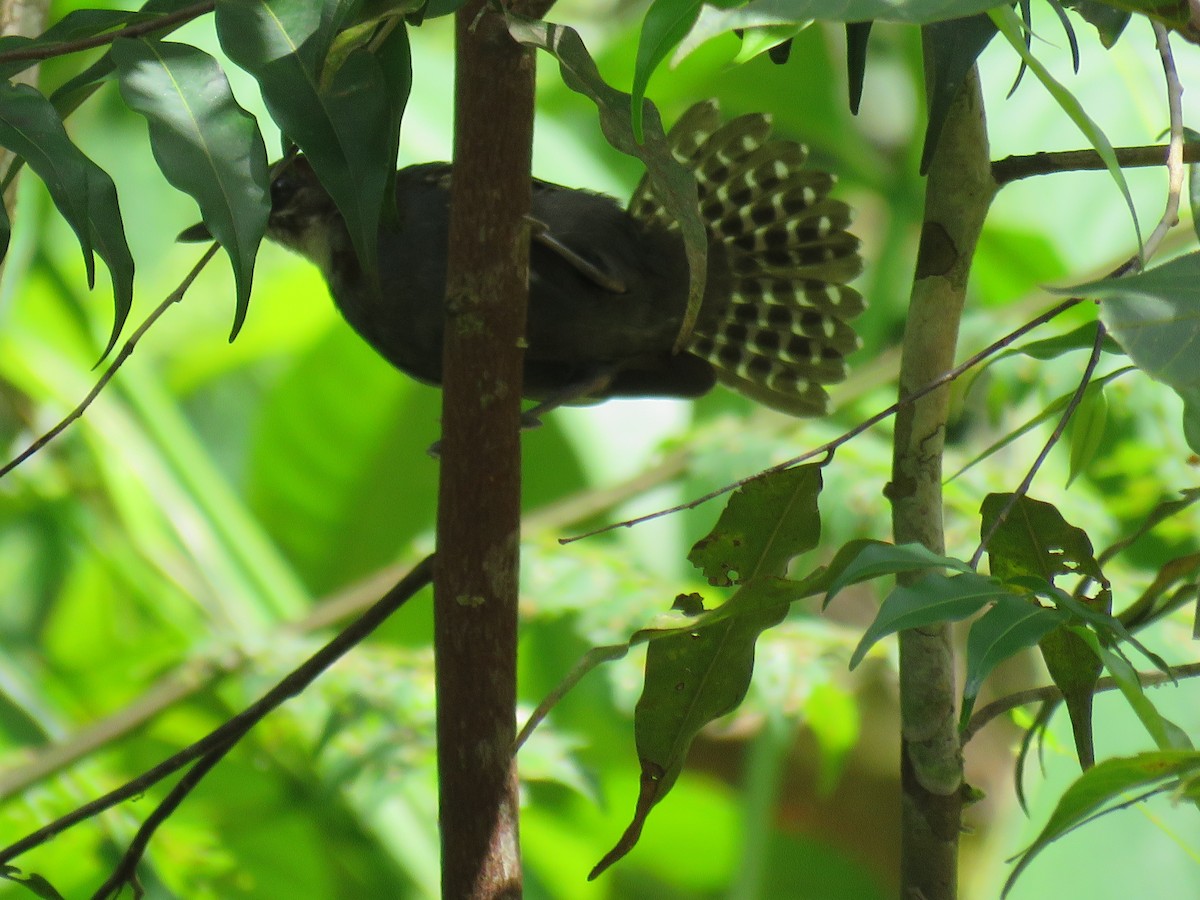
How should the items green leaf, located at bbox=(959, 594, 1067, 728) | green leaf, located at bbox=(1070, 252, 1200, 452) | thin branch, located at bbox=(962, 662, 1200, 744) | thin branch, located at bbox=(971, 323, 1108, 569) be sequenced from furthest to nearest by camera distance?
1. thin branch, located at bbox=(962, 662, 1200, 744)
2. thin branch, located at bbox=(971, 323, 1108, 569)
3. green leaf, located at bbox=(959, 594, 1067, 728)
4. green leaf, located at bbox=(1070, 252, 1200, 452)

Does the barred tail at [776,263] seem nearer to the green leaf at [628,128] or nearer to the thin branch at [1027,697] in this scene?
the thin branch at [1027,697]

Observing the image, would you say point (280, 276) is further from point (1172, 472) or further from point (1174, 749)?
point (1174, 749)

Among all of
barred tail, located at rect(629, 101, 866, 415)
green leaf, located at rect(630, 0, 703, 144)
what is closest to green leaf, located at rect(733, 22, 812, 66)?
green leaf, located at rect(630, 0, 703, 144)

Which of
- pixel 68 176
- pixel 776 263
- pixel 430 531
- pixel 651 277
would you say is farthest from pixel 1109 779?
pixel 430 531

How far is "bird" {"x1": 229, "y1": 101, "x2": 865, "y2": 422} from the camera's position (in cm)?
198

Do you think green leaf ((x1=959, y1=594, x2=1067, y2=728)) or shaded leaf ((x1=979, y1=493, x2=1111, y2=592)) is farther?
shaded leaf ((x1=979, y1=493, x2=1111, y2=592))

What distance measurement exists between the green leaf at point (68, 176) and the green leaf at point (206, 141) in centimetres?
6

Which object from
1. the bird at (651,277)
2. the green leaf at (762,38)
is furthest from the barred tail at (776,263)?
the green leaf at (762,38)

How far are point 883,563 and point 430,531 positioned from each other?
2635 millimetres

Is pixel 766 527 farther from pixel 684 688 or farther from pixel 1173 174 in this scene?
pixel 1173 174

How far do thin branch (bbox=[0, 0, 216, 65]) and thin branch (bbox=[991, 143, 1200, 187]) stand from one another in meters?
0.58

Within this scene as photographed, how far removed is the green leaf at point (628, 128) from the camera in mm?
749

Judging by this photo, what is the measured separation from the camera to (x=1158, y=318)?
2.03ft

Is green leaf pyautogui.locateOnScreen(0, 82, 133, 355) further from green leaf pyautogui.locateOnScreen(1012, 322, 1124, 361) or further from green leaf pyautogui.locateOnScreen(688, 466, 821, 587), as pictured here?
green leaf pyautogui.locateOnScreen(1012, 322, 1124, 361)
